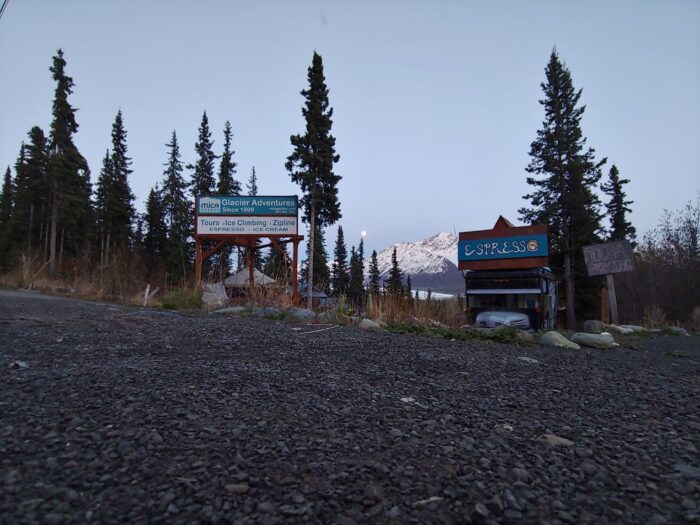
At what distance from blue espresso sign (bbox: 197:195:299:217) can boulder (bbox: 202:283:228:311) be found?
7786mm

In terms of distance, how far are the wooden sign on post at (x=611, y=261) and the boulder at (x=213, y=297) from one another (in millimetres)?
13228

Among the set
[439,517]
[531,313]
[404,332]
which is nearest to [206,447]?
[439,517]

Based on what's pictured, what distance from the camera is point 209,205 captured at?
17.1 metres

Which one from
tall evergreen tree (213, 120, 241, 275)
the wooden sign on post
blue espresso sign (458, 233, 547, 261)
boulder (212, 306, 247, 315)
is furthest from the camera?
tall evergreen tree (213, 120, 241, 275)

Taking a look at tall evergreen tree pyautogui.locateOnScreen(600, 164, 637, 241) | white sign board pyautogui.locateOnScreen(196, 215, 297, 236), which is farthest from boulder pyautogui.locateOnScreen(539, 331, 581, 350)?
tall evergreen tree pyautogui.locateOnScreen(600, 164, 637, 241)

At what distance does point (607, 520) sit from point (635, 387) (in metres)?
2.40

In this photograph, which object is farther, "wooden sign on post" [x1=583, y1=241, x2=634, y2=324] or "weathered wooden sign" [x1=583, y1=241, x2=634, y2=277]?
"weathered wooden sign" [x1=583, y1=241, x2=634, y2=277]

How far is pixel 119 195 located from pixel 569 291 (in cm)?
4231

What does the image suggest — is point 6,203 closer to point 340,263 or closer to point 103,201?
point 103,201

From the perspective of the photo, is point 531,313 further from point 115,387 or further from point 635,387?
point 115,387

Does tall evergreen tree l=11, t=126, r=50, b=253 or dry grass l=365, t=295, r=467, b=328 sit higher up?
tall evergreen tree l=11, t=126, r=50, b=253

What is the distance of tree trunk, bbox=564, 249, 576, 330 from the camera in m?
18.3

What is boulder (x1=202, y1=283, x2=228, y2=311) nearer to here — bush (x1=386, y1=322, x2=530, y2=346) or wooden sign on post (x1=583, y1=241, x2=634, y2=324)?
bush (x1=386, y1=322, x2=530, y2=346)

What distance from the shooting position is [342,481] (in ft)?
4.33
